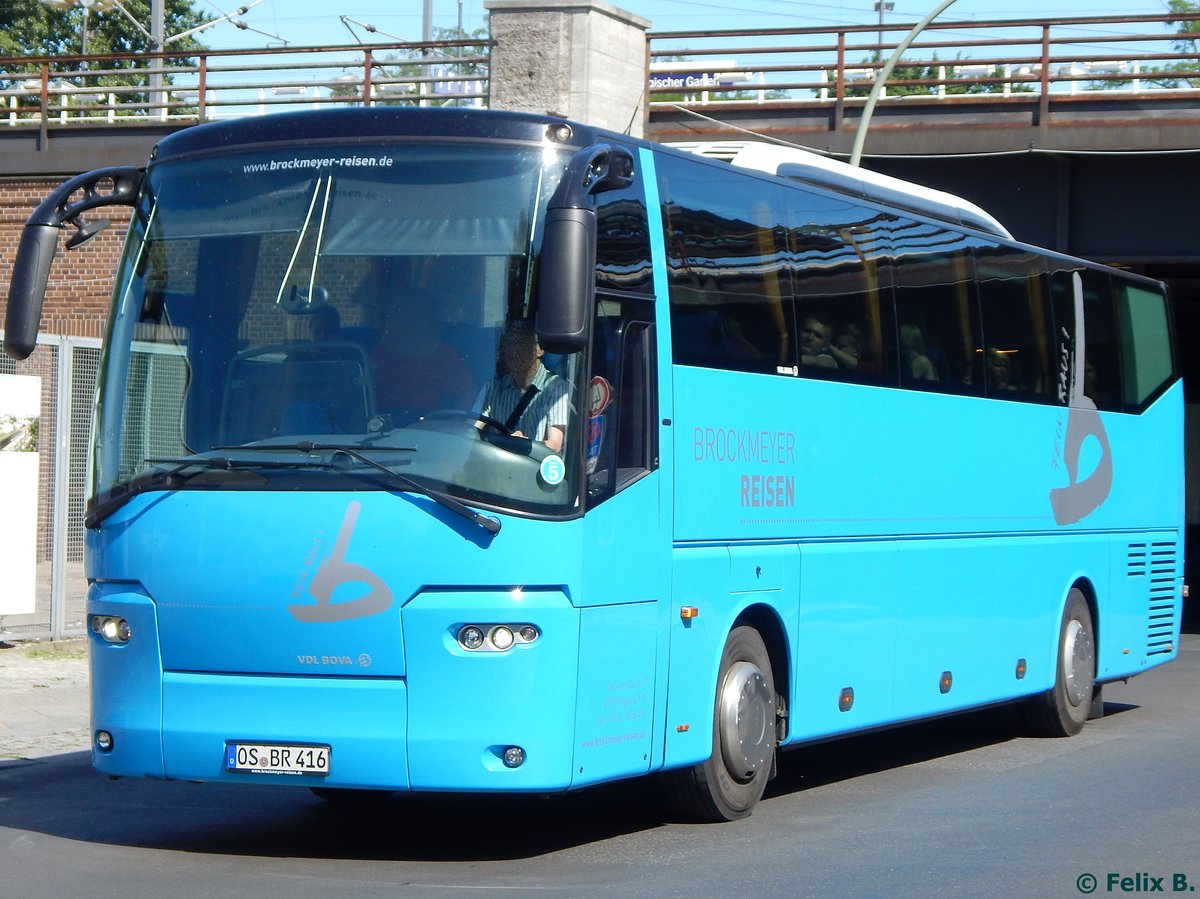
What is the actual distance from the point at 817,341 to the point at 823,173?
71.0 inches

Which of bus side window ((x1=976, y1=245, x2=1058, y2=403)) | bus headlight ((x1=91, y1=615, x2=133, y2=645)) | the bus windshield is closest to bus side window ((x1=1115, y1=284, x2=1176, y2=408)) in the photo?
bus side window ((x1=976, y1=245, x2=1058, y2=403))

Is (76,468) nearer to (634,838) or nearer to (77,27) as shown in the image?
(634,838)

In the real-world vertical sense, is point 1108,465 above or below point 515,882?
above

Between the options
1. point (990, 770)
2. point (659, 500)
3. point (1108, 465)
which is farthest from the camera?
point (1108, 465)

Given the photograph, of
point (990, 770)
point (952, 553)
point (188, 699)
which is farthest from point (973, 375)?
point (188, 699)

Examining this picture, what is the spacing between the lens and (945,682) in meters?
11.6

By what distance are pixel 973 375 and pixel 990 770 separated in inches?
104

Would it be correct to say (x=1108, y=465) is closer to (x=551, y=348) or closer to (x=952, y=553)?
(x=952, y=553)

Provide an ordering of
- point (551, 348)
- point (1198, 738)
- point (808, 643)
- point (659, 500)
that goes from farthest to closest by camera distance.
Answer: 1. point (1198, 738)
2. point (808, 643)
3. point (659, 500)
4. point (551, 348)

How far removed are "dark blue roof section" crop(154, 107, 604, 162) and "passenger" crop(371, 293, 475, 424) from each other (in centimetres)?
83

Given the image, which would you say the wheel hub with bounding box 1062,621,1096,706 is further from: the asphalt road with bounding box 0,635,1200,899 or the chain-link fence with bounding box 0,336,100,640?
the chain-link fence with bounding box 0,336,100,640

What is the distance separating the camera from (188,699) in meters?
7.91

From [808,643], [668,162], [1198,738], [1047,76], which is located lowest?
[1198,738]

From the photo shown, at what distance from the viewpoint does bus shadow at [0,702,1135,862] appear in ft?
27.9
